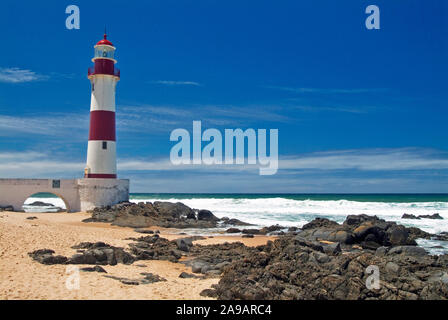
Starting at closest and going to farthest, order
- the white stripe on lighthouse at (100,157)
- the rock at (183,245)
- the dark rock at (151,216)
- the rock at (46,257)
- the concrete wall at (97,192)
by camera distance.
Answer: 1. the rock at (46,257)
2. the rock at (183,245)
3. the dark rock at (151,216)
4. the white stripe on lighthouse at (100,157)
5. the concrete wall at (97,192)

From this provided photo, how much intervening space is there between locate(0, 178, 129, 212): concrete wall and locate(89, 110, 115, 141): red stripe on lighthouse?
2.66 m

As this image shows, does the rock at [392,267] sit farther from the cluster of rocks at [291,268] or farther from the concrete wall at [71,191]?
the concrete wall at [71,191]

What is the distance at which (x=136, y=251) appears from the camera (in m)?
12.1

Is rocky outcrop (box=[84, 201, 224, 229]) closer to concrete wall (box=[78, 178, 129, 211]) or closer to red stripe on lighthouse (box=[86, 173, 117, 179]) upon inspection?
concrete wall (box=[78, 178, 129, 211])

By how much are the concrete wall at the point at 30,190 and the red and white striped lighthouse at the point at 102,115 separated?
140cm

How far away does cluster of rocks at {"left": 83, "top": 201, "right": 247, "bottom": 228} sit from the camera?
21.6 m

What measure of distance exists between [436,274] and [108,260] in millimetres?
7641

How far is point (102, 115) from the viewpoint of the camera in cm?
2473

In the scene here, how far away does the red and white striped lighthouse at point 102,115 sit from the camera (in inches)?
976

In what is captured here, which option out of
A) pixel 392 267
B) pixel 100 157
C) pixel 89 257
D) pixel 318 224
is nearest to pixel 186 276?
pixel 89 257

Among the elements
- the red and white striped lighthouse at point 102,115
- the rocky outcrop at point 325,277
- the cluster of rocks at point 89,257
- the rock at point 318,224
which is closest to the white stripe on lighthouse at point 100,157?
the red and white striped lighthouse at point 102,115

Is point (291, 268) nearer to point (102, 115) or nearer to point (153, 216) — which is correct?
point (153, 216)
